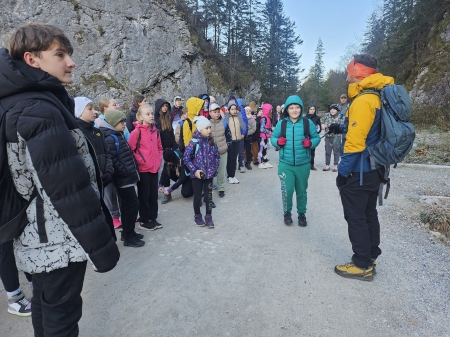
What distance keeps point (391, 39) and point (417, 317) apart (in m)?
29.8

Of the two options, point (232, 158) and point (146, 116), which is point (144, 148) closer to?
point (146, 116)

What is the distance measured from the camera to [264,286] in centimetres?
314

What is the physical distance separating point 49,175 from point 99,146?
7.05 feet

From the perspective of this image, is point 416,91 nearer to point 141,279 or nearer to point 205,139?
point 205,139

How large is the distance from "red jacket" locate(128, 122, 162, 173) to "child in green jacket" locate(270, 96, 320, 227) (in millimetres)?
2010

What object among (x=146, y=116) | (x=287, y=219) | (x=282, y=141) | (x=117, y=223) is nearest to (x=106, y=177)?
(x=146, y=116)

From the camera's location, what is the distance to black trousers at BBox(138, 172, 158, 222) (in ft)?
15.0

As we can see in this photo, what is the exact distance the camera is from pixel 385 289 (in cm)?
309

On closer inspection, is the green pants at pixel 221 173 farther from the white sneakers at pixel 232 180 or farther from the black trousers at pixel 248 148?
the black trousers at pixel 248 148

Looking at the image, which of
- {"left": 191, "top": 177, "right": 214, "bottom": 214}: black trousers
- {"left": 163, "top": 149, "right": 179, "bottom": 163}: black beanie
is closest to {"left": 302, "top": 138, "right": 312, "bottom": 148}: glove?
{"left": 191, "top": 177, "right": 214, "bottom": 214}: black trousers

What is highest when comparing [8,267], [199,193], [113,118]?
[113,118]

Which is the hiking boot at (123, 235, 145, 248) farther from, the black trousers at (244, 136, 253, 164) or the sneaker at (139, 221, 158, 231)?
the black trousers at (244, 136, 253, 164)

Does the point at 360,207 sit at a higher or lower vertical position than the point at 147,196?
higher

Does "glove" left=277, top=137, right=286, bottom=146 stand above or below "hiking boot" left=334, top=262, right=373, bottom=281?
above
